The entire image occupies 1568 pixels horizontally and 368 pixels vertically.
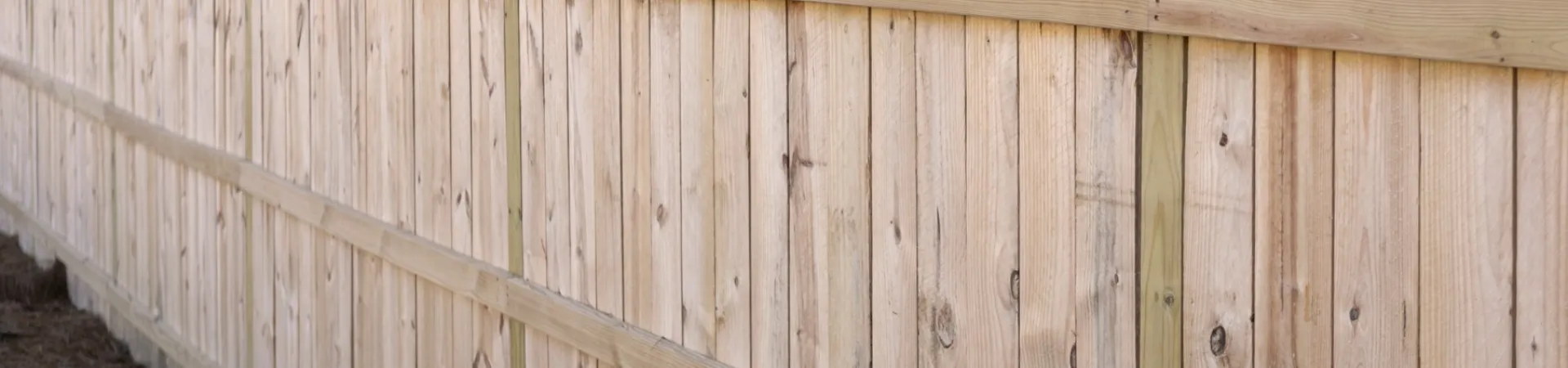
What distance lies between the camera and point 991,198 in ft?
9.58

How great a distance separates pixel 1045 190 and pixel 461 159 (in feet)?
8.08

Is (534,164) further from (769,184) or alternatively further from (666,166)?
(769,184)

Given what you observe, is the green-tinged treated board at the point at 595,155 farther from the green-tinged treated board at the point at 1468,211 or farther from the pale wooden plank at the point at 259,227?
the pale wooden plank at the point at 259,227

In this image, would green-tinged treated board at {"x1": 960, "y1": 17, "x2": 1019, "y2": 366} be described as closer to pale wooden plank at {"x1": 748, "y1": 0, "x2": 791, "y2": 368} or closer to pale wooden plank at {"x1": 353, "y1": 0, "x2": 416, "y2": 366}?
pale wooden plank at {"x1": 748, "y1": 0, "x2": 791, "y2": 368}

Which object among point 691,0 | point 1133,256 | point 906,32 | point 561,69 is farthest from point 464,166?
point 1133,256

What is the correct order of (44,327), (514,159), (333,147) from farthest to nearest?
(44,327), (333,147), (514,159)

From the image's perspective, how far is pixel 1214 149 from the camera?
8.12 ft

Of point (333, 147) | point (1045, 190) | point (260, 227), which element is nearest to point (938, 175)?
point (1045, 190)

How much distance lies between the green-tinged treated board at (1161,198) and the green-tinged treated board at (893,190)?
1.82 ft

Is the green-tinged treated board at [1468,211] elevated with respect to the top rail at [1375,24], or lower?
lower

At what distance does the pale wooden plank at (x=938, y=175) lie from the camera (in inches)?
117

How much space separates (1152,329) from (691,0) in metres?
1.41

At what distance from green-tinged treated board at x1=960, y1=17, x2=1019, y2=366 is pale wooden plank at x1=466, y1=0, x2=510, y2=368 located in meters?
1.85

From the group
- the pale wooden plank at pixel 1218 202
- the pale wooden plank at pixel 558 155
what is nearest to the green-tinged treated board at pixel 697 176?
the pale wooden plank at pixel 558 155
